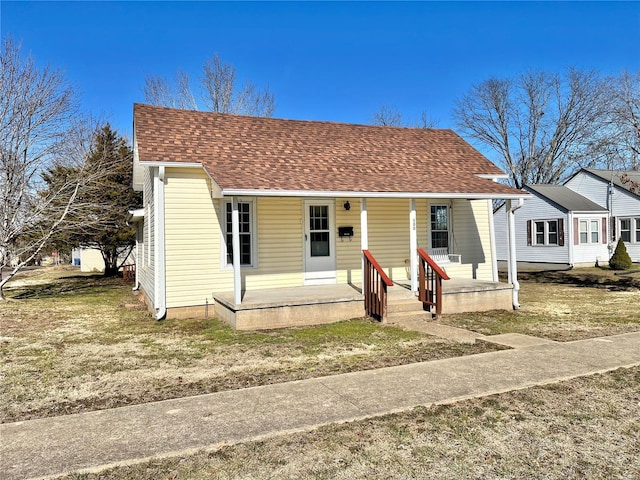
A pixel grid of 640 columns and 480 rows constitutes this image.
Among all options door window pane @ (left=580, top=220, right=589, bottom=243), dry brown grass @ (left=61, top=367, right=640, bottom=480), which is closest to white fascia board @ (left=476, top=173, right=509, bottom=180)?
dry brown grass @ (left=61, top=367, right=640, bottom=480)

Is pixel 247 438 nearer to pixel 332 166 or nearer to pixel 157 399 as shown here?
pixel 157 399

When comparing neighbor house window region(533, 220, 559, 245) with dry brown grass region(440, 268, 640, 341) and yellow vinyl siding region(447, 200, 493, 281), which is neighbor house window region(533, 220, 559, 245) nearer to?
dry brown grass region(440, 268, 640, 341)

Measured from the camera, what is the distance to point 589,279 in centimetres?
1689

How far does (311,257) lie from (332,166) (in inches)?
83.2

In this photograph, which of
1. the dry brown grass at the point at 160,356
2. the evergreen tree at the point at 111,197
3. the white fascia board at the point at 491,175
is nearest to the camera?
the dry brown grass at the point at 160,356

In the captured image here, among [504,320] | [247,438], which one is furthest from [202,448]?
[504,320]

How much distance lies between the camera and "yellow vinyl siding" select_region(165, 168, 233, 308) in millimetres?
9445

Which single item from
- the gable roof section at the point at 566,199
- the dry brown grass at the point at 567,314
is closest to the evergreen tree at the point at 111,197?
the dry brown grass at the point at 567,314

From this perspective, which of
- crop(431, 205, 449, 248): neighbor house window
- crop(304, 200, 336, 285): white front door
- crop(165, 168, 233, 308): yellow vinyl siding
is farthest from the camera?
crop(431, 205, 449, 248): neighbor house window

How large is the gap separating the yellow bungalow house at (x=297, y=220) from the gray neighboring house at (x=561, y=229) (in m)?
11.6

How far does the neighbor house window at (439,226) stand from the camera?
1195 cm

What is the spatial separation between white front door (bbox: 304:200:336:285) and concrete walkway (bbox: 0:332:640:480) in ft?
16.8

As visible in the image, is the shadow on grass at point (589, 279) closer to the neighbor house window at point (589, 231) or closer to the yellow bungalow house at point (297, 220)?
the neighbor house window at point (589, 231)

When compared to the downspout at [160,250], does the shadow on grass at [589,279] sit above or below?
below
